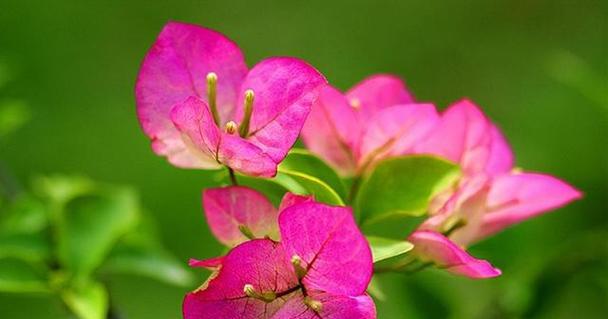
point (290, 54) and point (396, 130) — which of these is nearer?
point (396, 130)

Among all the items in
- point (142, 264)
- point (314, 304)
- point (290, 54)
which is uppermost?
point (314, 304)

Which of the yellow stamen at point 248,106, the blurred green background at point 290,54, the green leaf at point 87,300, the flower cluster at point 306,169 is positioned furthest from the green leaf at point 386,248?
the blurred green background at point 290,54

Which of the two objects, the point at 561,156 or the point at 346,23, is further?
the point at 346,23

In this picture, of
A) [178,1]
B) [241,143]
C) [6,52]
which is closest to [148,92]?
[241,143]

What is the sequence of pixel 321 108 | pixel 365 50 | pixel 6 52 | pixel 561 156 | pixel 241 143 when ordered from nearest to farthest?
1. pixel 241 143
2. pixel 321 108
3. pixel 561 156
4. pixel 6 52
5. pixel 365 50

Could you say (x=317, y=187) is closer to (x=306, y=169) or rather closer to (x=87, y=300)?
(x=306, y=169)

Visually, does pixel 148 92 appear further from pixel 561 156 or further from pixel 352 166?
pixel 561 156

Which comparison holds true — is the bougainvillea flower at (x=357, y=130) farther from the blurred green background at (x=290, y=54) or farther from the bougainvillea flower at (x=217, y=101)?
the blurred green background at (x=290, y=54)

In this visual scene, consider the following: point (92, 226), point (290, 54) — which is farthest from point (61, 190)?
point (290, 54)

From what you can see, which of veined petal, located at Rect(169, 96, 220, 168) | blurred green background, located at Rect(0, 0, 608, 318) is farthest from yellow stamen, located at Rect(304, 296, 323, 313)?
blurred green background, located at Rect(0, 0, 608, 318)
